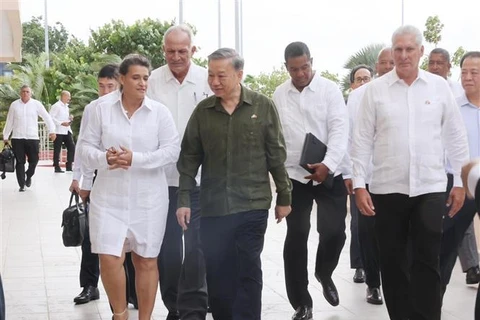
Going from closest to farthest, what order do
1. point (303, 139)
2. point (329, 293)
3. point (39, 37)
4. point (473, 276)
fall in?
point (303, 139)
point (329, 293)
point (473, 276)
point (39, 37)

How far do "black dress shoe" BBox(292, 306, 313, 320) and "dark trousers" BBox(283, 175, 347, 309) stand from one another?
1.2 inches

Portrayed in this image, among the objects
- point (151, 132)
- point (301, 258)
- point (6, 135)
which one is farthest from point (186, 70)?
point (6, 135)

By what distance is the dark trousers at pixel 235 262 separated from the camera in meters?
5.87

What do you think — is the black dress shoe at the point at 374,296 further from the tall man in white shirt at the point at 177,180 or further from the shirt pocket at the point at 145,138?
the shirt pocket at the point at 145,138

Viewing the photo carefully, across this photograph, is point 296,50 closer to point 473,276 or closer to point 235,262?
point 235,262

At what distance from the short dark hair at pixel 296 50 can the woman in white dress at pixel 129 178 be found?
1.11m

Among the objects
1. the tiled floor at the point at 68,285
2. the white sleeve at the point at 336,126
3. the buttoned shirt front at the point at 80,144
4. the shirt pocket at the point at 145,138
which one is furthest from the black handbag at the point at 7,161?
the shirt pocket at the point at 145,138

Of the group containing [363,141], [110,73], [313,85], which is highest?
[110,73]

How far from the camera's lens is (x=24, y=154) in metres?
18.9

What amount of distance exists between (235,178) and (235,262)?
1.89ft

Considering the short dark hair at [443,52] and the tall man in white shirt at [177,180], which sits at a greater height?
the short dark hair at [443,52]

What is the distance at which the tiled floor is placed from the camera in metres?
7.18

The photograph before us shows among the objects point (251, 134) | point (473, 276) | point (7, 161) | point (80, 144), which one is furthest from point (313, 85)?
point (7, 161)

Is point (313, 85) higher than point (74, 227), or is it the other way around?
point (313, 85)
